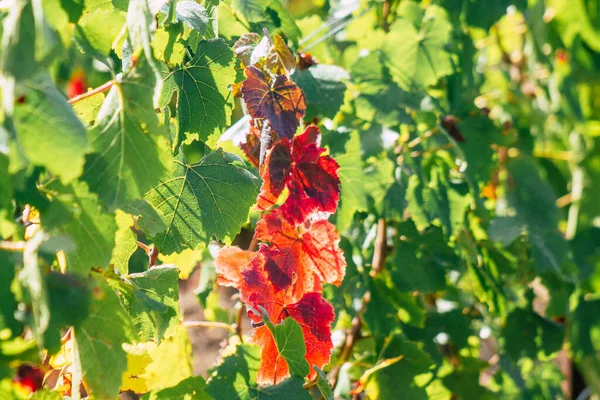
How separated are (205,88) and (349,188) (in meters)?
0.34

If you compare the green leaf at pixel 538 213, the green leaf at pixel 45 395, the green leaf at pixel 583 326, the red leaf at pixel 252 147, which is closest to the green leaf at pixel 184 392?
the green leaf at pixel 45 395

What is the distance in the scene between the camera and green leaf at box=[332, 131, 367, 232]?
112cm

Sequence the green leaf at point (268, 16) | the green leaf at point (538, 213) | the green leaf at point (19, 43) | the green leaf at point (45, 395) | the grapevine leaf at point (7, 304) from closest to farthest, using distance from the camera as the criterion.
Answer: the green leaf at point (19, 43), the grapevine leaf at point (7, 304), the green leaf at point (45, 395), the green leaf at point (268, 16), the green leaf at point (538, 213)

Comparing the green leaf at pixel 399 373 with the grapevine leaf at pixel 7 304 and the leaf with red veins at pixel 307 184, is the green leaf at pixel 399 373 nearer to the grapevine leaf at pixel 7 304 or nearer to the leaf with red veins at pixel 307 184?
the leaf with red veins at pixel 307 184

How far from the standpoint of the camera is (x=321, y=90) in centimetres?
113

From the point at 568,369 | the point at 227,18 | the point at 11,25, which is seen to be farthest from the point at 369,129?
the point at 568,369

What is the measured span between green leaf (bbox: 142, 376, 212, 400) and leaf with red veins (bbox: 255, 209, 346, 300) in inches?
7.9

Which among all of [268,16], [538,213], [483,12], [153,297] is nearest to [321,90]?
[268,16]

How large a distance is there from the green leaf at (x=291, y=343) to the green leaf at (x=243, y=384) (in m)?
0.02

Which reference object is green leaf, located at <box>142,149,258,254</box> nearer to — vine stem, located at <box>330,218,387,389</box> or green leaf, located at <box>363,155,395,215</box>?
green leaf, located at <box>363,155,395,215</box>

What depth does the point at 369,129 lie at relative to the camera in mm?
1364

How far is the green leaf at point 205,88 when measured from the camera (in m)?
0.85

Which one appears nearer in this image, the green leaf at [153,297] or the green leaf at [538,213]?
the green leaf at [153,297]

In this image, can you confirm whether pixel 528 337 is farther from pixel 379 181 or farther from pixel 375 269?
pixel 379 181
